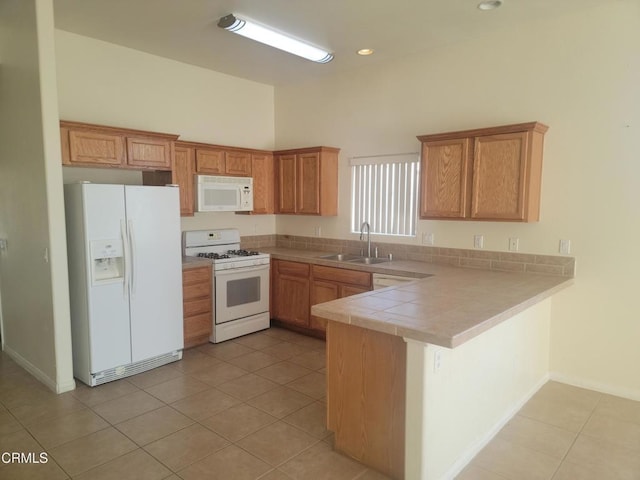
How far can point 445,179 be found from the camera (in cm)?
385

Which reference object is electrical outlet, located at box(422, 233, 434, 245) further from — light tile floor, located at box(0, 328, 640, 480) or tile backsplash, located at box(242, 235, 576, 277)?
light tile floor, located at box(0, 328, 640, 480)

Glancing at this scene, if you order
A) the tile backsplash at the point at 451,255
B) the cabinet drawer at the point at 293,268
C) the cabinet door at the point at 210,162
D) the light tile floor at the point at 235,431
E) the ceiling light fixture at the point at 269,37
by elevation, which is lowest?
the light tile floor at the point at 235,431

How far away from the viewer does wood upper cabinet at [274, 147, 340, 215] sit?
5027 mm

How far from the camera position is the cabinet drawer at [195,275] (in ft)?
14.2

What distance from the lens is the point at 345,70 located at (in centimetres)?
497

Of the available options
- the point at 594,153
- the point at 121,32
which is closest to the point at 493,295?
the point at 594,153

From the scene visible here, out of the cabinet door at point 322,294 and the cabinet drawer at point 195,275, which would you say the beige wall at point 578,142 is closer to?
the cabinet door at point 322,294

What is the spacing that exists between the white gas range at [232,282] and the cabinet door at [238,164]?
28.9 inches

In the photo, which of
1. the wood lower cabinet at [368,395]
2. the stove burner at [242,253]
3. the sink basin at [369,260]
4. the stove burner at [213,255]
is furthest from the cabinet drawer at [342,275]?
the wood lower cabinet at [368,395]

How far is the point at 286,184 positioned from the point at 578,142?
3229 mm

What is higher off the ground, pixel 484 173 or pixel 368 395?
pixel 484 173

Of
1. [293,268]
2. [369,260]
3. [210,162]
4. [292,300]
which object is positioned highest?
[210,162]

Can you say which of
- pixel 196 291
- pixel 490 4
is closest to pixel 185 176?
pixel 196 291

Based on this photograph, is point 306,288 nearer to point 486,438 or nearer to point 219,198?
point 219,198
